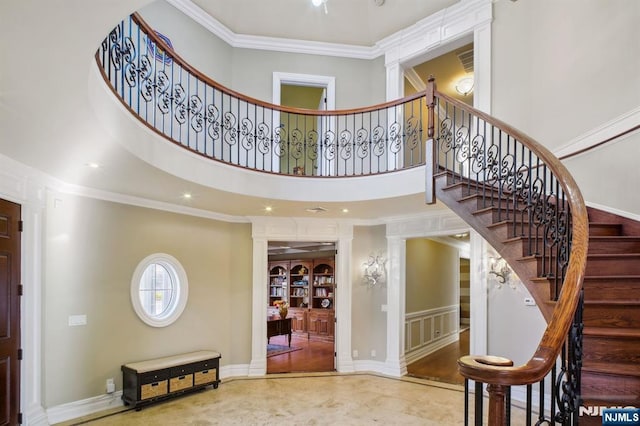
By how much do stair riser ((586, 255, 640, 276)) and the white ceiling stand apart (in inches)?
101

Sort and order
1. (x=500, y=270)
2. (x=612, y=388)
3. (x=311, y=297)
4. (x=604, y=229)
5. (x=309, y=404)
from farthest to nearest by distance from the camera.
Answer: (x=311, y=297), (x=500, y=270), (x=309, y=404), (x=604, y=229), (x=612, y=388)

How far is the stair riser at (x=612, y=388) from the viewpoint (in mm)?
2168

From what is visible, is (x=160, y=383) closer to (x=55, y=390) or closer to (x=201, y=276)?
(x=55, y=390)

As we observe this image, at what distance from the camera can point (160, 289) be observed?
605 centimetres

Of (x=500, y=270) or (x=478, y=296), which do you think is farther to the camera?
(x=478, y=296)

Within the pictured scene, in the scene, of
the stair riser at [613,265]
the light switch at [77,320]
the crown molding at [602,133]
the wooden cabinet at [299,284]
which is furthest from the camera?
the wooden cabinet at [299,284]

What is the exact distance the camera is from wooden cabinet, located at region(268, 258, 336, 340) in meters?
11.1

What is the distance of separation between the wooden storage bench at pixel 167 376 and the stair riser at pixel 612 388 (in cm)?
474

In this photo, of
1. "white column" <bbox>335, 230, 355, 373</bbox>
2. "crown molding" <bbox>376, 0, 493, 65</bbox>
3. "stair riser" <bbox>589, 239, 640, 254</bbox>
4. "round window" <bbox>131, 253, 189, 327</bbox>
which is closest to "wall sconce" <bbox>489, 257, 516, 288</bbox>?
"stair riser" <bbox>589, 239, 640, 254</bbox>

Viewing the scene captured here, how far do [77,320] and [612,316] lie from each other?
5268 millimetres

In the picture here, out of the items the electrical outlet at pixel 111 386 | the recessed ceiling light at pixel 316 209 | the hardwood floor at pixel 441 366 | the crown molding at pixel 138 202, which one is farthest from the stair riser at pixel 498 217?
the electrical outlet at pixel 111 386

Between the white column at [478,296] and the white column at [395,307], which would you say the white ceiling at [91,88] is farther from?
the white column at [478,296]

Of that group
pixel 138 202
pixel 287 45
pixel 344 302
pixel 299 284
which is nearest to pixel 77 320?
pixel 138 202

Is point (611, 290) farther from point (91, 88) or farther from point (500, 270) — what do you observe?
point (91, 88)
